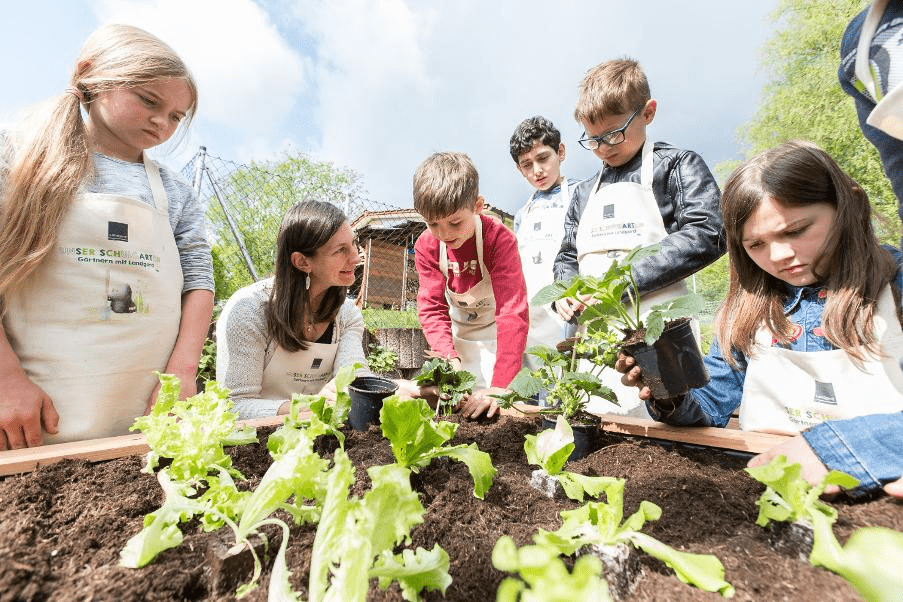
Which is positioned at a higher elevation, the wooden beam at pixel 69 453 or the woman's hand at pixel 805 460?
the woman's hand at pixel 805 460

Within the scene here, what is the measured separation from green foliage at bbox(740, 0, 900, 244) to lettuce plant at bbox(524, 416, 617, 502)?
14.9 meters

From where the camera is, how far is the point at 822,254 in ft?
4.00

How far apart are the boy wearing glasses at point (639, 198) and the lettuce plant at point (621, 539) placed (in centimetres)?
109

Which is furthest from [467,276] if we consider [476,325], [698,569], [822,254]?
[698,569]

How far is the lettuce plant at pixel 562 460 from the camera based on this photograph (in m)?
0.80

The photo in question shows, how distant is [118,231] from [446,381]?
115 centimetres

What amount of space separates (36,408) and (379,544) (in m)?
1.15

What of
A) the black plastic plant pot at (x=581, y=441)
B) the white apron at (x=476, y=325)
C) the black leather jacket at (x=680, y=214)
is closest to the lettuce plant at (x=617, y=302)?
the black plastic plant pot at (x=581, y=441)

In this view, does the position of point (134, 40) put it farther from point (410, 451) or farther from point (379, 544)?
point (379, 544)

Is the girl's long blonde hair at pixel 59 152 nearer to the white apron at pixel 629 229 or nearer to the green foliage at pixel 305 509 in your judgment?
the green foliage at pixel 305 509

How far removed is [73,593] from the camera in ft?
1.78

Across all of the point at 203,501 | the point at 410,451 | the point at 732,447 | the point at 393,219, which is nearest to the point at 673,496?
the point at 732,447

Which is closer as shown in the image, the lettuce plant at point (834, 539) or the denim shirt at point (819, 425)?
the lettuce plant at point (834, 539)

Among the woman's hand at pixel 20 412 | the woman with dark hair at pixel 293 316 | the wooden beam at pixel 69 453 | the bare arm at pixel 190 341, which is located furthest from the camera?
the woman with dark hair at pixel 293 316
